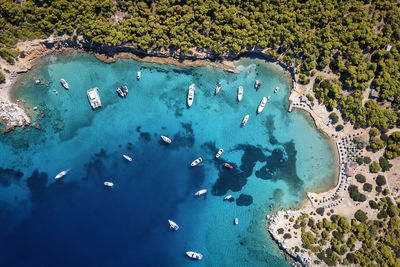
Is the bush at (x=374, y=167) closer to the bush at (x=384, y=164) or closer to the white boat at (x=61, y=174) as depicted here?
the bush at (x=384, y=164)

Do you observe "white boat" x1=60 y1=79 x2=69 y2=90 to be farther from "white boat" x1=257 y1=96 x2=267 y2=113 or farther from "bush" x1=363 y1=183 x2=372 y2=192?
"bush" x1=363 y1=183 x2=372 y2=192

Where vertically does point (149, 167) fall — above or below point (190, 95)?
below

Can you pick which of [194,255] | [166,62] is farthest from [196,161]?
[166,62]

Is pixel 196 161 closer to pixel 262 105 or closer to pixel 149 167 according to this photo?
pixel 149 167

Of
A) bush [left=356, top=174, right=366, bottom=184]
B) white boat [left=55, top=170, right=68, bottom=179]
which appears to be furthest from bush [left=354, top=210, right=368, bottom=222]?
white boat [left=55, top=170, right=68, bottom=179]

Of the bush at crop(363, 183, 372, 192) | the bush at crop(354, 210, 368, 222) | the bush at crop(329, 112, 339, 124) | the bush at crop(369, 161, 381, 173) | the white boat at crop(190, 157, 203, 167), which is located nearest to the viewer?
the bush at crop(354, 210, 368, 222)

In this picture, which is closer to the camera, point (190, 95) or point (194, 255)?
point (190, 95)

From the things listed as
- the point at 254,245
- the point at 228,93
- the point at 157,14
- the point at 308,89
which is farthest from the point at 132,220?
the point at 308,89
